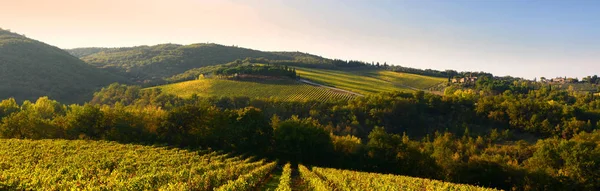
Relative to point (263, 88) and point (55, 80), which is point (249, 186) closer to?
point (263, 88)

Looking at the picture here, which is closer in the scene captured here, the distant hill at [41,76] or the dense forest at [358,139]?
the dense forest at [358,139]

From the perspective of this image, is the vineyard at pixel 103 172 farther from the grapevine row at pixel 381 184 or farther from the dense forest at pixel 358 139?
the dense forest at pixel 358 139

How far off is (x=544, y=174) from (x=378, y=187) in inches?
1284

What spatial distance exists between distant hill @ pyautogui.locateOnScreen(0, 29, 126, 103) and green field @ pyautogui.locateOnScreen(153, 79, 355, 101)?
49753mm

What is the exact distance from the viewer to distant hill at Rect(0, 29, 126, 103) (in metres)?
145

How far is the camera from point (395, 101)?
11419 centimetres

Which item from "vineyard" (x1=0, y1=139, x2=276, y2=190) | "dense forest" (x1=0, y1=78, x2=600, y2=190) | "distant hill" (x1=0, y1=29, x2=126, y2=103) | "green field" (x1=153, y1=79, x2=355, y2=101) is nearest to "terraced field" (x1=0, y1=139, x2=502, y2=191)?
"vineyard" (x1=0, y1=139, x2=276, y2=190)

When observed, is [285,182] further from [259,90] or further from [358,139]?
[259,90]

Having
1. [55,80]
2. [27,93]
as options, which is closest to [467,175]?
[27,93]

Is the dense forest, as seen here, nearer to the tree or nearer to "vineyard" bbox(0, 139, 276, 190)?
the tree

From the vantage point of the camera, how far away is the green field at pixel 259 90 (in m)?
133

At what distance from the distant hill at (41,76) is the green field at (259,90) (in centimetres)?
4975

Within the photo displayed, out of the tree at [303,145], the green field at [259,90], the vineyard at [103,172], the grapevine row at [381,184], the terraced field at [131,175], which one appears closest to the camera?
the vineyard at [103,172]

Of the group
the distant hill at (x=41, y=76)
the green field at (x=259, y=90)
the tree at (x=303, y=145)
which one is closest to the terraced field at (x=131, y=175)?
the tree at (x=303, y=145)
